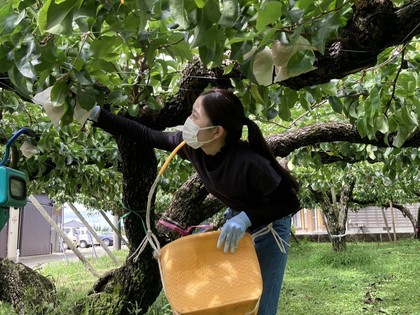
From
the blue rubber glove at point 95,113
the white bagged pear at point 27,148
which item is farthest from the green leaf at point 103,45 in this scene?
the white bagged pear at point 27,148

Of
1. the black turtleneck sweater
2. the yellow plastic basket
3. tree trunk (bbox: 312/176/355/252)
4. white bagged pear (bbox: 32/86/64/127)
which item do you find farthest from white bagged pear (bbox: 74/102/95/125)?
tree trunk (bbox: 312/176/355/252)

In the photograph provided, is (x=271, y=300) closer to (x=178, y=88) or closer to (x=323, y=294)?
(x=178, y=88)

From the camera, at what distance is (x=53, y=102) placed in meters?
1.34

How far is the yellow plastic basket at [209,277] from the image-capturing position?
129 cm

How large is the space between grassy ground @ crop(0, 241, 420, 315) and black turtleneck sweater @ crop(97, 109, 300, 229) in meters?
1.54

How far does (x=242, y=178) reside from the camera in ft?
5.04

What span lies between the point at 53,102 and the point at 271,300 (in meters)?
1.10

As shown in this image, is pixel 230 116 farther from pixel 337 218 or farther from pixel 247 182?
pixel 337 218

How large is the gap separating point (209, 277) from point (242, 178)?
1.21 feet

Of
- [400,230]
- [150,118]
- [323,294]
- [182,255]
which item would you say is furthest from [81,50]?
[400,230]

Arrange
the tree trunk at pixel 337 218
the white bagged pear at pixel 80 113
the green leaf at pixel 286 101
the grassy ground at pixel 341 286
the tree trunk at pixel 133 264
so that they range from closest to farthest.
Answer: the white bagged pear at pixel 80 113
the green leaf at pixel 286 101
the tree trunk at pixel 133 264
the grassy ground at pixel 341 286
the tree trunk at pixel 337 218

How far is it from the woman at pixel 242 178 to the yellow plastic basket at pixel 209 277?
5cm

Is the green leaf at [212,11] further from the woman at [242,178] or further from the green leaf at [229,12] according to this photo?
the woman at [242,178]

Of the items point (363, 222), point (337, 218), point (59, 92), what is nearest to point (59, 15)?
point (59, 92)
